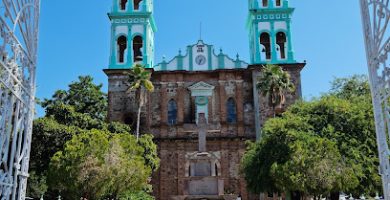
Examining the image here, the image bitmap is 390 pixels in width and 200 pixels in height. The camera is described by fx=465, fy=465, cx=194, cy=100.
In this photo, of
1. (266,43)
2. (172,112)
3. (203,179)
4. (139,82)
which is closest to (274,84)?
(266,43)

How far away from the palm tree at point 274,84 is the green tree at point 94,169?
11947mm

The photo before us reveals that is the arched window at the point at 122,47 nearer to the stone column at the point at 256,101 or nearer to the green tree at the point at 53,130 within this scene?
the green tree at the point at 53,130

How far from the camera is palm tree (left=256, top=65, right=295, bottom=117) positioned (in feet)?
102

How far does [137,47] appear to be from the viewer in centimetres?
3653

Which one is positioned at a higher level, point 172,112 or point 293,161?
point 172,112

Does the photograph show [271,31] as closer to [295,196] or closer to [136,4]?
[136,4]

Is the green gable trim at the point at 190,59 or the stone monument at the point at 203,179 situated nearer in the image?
the stone monument at the point at 203,179

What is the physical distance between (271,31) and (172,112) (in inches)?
385

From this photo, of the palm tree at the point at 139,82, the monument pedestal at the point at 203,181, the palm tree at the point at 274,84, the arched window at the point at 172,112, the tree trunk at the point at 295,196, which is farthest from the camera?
the arched window at the point at 172,112

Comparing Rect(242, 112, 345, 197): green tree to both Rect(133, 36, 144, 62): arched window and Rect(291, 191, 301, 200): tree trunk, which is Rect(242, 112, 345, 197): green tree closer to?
Rect(291, 191, 301, 200): tree trunk

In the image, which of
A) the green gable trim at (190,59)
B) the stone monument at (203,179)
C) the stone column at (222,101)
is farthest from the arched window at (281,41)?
the stone monument at (203,179)

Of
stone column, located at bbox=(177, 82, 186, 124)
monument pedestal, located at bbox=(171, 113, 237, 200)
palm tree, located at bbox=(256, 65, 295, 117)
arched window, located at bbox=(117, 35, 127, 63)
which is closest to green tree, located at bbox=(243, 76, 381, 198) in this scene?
monument pedestal, located at bbox=(171, 113, 237, 200)

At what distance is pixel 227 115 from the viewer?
35.2m

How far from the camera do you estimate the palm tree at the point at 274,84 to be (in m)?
31.0
